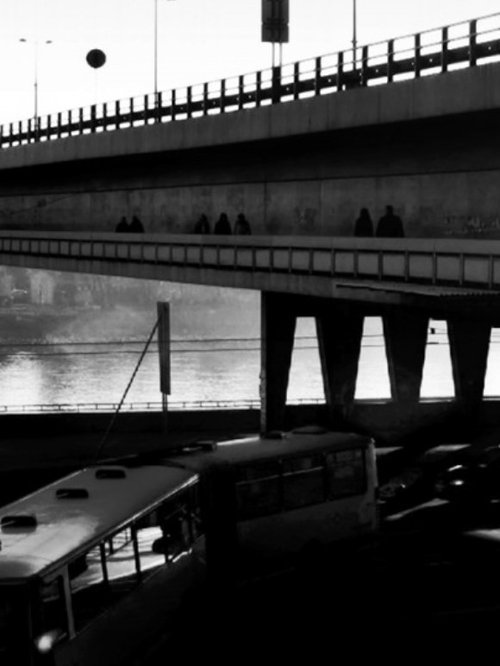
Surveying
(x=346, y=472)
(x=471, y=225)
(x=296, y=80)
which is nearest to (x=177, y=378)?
(x=296, y=80)

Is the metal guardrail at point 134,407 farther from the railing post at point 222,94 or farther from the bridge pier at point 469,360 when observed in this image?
the railing post at point 222,94

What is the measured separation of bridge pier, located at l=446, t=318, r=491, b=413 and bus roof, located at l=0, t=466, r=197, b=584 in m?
28.4

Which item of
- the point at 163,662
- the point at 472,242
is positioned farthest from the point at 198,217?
the point at 163,662

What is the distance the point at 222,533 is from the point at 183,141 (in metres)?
24.1

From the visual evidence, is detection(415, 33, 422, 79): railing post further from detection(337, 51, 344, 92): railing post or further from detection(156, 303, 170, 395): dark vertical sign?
detection(156, 303, 170, 395): dark vertical sign

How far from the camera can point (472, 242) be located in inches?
1071

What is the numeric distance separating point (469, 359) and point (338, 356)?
4427 mm

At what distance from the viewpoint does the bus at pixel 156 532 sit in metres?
13.4

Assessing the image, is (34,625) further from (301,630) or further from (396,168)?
(396,168)

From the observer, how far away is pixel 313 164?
124ft

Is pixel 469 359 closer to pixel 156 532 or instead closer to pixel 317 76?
pixel 317 76

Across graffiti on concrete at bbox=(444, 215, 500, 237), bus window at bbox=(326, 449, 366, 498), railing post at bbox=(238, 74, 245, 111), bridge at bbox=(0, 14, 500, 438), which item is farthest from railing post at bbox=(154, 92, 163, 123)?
bus window at bbox=(326, 449, 366, 498)

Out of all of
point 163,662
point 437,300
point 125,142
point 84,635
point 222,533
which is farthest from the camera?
point 125,142

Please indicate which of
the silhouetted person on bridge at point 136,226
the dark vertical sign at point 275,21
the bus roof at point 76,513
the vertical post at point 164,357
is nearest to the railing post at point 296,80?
the dark vertical sign at point 275,21
